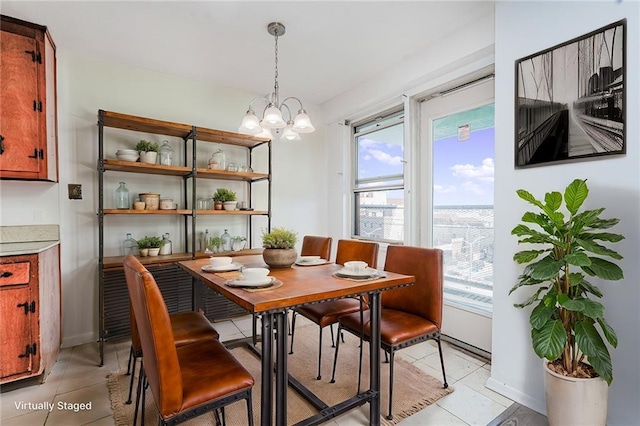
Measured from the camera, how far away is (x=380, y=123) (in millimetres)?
3799

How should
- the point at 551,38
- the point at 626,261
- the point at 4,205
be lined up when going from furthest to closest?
the point at 4,205
the point at 551,38
the point at 626,261

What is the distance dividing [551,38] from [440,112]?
3.88ft

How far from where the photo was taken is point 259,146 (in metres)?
3.98

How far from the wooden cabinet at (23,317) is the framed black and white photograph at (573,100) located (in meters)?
3.43

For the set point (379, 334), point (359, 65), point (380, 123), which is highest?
point (359, 65)

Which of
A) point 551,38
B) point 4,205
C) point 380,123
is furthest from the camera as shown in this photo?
point 380,123

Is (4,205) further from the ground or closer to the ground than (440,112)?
closer to the ground

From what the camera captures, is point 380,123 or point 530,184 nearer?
point 530,184

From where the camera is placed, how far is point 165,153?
320 centimetres

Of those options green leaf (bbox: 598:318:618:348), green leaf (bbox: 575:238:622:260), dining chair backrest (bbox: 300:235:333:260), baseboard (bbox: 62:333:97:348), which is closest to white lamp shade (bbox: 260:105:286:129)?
dining chair backrest (bbox: 300:235:333:260)

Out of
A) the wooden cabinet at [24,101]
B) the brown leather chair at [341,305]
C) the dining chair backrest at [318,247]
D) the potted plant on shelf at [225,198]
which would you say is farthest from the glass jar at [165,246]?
the brown leather chair at [341,305]

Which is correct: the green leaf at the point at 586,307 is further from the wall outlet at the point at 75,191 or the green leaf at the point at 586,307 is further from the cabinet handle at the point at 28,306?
the wall outlet at the point at 75,191

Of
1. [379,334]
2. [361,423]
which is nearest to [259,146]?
[379,334]

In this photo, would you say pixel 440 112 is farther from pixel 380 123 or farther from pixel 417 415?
pixel 417 415
